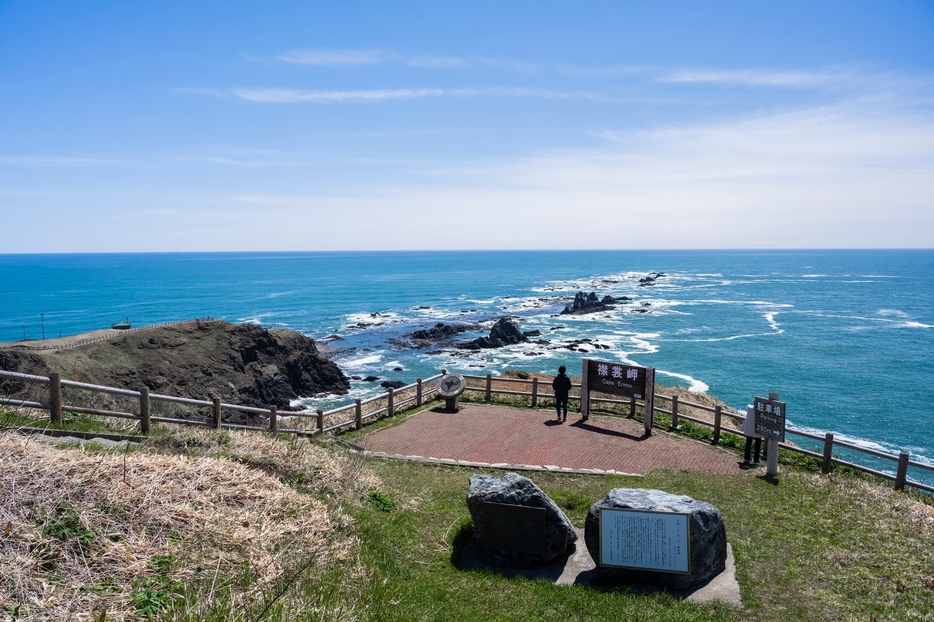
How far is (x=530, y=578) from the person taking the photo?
26.2 ft

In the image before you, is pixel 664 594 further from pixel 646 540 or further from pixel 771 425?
pixel 771 425

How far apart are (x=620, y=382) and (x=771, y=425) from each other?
4.56 meters

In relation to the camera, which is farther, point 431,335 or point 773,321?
point 773,321

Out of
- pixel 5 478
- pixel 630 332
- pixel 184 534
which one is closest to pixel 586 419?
pixel 184 534

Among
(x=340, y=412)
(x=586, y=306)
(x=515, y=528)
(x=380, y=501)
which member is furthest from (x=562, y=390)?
(x=586, y=306)

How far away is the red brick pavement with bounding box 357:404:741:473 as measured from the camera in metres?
13.8

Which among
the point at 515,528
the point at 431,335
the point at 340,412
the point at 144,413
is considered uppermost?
the point at 144,413

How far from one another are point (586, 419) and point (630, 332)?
4959 cm

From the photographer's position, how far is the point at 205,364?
36.4 m

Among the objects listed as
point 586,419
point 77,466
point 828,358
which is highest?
point 77,466

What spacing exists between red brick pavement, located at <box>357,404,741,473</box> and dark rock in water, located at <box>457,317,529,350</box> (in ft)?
127

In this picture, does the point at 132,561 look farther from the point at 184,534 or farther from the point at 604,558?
the point at 604,558

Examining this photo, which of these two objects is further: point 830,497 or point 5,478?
point 830,497

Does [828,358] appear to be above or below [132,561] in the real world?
below
